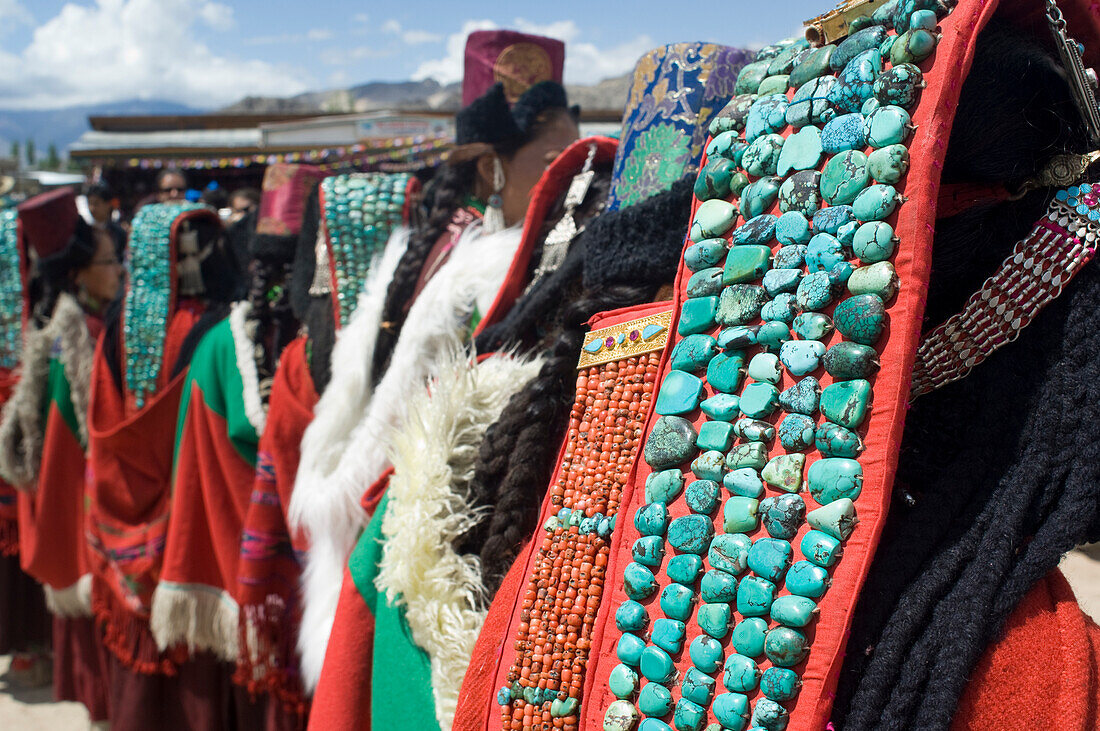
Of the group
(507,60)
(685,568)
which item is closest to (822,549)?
(685,568)

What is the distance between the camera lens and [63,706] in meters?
4.04

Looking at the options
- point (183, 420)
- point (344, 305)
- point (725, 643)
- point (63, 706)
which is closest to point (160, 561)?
point (183, 420)

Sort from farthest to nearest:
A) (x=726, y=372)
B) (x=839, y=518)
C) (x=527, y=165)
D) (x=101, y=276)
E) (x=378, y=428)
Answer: (x=101, y=276)
(x=527, y=165)
(x=378, y=428)
(x=726, y=372)
(x=839, y=518)

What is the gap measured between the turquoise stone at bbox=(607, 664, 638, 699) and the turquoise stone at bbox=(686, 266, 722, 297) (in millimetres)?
355

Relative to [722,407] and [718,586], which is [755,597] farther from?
[722,407]

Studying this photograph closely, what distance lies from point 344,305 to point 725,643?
171cm

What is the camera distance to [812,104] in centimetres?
73

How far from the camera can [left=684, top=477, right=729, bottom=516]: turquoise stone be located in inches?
28.0

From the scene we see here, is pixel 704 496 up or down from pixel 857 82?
down

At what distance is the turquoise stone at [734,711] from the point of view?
656 mm

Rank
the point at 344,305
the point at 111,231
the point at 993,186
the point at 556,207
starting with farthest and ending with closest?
1. the point at 111,231
2. the point at 344,305
3. the point at 556,207
4. the point at 993,186

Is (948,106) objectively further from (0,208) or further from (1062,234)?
(0,208)

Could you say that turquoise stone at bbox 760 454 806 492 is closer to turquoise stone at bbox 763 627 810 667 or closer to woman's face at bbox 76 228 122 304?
turquoise stone at bbox 763 627 810 667

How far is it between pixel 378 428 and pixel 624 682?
100 centimetres
